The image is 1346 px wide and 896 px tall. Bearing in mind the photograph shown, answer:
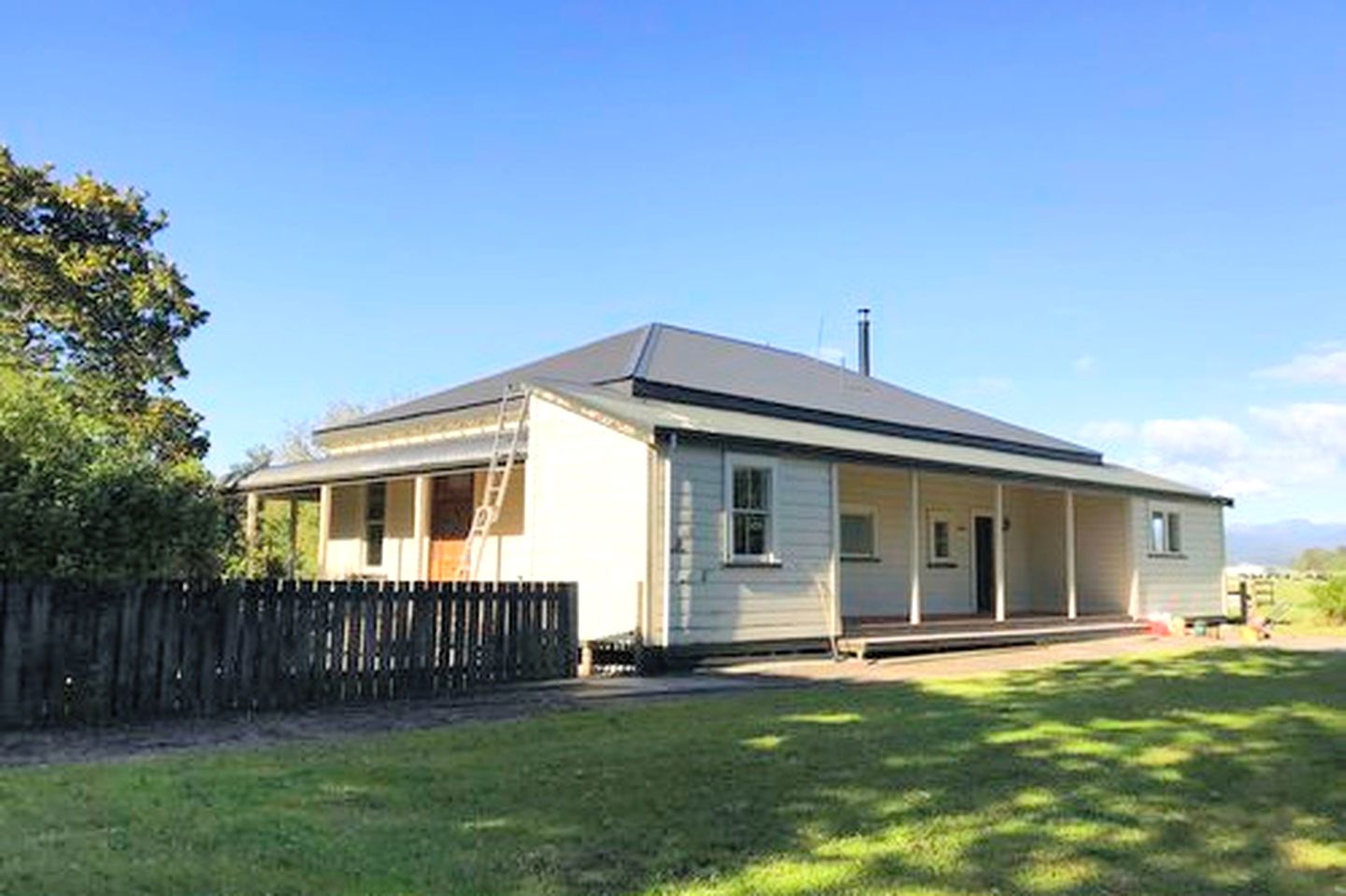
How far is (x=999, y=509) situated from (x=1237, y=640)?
18.7 feet

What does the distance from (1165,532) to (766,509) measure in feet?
49.0

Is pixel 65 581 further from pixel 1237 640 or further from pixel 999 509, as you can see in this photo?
pixel 1237 640

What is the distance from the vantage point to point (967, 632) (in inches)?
855

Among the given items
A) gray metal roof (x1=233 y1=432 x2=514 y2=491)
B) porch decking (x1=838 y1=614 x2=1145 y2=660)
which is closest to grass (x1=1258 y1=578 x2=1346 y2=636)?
porch decking (x1=838 y1=614 x2=1145 y2=660)

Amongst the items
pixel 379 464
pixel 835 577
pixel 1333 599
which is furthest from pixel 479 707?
pixel 1333 599

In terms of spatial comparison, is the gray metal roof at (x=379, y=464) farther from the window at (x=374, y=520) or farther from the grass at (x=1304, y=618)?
the grass at (x=1304, y=618)

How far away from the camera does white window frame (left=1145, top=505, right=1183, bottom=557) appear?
1123 inches

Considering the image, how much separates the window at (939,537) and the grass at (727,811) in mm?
15939

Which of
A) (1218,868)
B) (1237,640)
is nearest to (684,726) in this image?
(1218,868)

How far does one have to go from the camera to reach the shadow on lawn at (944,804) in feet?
17.8

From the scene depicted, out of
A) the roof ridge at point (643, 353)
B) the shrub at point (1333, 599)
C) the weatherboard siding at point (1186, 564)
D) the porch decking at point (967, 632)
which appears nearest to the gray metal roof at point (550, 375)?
the roof ridge at point (643, 353)

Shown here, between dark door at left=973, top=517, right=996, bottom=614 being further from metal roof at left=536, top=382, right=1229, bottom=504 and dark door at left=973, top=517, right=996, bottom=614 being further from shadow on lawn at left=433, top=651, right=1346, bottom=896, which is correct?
shadow on lawn at left=433, top=651, right=1346, bottom=896

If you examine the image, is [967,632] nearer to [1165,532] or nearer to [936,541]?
[936,541]

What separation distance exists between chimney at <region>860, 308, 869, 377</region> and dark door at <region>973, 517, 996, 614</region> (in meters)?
8.67
